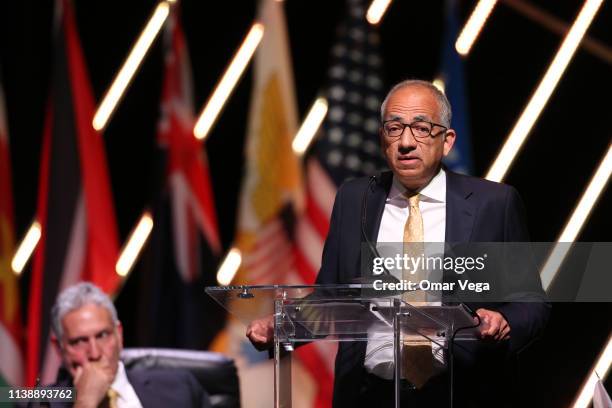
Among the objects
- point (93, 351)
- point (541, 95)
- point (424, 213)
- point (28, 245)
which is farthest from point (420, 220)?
point (28, 245)

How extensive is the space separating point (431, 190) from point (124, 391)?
55.2 inches

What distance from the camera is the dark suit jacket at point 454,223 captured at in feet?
9.00

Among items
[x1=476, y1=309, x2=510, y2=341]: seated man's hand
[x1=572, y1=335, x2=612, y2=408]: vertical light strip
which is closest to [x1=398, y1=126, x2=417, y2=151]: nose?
[x1=476, y1=309, x2=510, y2=341]: seated man's hand

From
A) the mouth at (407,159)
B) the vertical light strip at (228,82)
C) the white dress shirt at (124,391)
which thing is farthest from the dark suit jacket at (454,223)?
the vertical light strip at (228,82)

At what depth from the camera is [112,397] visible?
11.6ft

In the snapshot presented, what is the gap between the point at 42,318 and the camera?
226 inches

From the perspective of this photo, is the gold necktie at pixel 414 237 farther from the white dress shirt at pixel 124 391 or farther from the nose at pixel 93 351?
the nose at pixel 93 351

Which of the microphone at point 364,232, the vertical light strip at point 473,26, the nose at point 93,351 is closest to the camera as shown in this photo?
the microphone at point 364,232

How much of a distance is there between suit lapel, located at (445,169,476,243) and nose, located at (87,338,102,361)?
1.61 metres

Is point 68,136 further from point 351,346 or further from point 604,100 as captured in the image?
point 351,346

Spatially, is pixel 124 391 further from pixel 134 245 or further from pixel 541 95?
pixel 541 95

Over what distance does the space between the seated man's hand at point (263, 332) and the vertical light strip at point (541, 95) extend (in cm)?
323

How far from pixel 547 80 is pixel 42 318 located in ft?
10.2

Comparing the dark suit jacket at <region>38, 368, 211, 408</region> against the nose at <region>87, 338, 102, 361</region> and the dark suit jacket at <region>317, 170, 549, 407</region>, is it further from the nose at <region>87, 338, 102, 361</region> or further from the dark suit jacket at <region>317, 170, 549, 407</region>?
the dark suit jacket at <region>317, 170, 549, 407</region>
